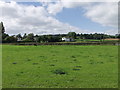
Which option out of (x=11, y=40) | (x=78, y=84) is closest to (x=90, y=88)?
(x=78, y=84)

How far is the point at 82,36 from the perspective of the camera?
133000mm

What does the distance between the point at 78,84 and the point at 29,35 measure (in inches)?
4352

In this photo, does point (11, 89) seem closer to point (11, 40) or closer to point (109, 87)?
point (109, 87)

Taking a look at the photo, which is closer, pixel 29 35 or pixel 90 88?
pixel 90 88

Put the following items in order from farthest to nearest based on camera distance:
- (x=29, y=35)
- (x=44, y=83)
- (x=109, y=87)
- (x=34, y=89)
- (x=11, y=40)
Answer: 1. (x=29, y=35)
2. (x=11, y=40)
3. (x=44, y=83)
4. (x=109, y=87)
5. (x=34, y=89)

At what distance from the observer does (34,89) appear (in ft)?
19.9

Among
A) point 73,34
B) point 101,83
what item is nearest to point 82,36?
point 73,34

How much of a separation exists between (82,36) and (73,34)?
1373cm

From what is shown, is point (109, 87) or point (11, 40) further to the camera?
point (11, 40)

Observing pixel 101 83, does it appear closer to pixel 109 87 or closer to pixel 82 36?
pixel 109 87

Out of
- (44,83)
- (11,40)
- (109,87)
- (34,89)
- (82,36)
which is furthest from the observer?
(82,36)

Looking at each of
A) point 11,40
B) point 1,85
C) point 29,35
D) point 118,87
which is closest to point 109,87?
point 118,87

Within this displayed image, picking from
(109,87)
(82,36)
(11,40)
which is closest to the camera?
(109,87)

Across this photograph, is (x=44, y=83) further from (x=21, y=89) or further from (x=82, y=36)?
(x=82, y=36)
